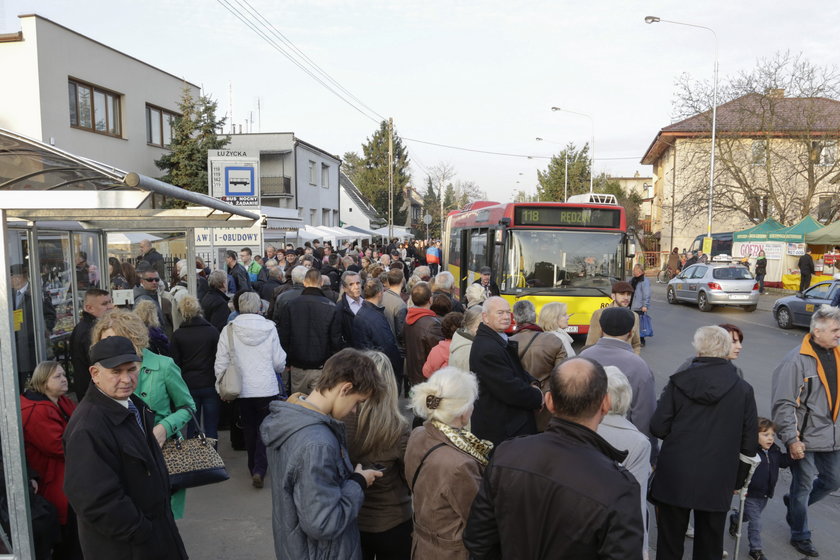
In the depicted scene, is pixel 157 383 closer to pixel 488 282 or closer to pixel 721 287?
pixel 488 282

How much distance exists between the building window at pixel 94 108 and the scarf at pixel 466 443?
67.7 feet

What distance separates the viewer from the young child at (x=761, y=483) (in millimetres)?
4332

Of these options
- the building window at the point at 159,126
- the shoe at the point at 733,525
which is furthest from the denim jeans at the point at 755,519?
the building window at the point at 159,126

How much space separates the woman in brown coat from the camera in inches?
104

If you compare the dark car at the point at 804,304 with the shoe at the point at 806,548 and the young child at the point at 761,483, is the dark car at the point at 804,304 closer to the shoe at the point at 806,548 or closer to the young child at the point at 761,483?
the shoe at the point at 806,548

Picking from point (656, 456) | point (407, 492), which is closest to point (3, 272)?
point (407, 492)

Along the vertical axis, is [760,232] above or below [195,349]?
above

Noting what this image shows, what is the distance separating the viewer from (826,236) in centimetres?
2409

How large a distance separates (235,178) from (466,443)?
12.1 meters

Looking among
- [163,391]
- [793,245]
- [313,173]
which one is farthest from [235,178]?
[313,173]

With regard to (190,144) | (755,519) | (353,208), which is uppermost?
(190,144)

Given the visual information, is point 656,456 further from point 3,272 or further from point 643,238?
point 643,238

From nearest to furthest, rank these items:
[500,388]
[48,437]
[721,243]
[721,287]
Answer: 1. [48,437]
2. [500,388]
3. [721,287]
4. [721,243]

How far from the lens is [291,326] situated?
21.1 ft
